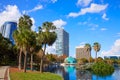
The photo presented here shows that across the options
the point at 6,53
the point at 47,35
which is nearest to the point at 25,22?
the point at 47,35

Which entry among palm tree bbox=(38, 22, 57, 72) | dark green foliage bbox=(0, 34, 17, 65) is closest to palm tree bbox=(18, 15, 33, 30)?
palm tree bbox=(38, 22, 57, 72)

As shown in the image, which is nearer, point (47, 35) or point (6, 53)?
point (47, 35)

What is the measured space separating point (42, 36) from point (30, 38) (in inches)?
272

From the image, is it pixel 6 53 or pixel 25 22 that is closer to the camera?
pixel 25 22

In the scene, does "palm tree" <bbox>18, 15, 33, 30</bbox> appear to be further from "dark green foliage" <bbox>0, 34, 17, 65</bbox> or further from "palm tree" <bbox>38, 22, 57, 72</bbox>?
"dark green foliage" <bbox>0, 34, 17, 65</bbox>

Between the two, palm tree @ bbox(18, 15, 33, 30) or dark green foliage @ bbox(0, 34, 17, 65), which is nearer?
palm tree @ bbox(18, 15, 33, 30)

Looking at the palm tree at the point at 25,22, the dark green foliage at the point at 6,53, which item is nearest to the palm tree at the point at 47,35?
the palm tree at the point at 25,22

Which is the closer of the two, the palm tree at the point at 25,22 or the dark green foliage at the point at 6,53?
the palm tree at the point at 25,22

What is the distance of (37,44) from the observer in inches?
2827

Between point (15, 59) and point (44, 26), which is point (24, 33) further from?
point (15, 59)

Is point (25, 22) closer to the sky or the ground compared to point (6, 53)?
closer to the sky

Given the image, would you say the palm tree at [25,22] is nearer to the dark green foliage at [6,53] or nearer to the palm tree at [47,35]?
the palm tree at [47,35]

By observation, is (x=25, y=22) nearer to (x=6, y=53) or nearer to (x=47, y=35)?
(x=47, y=35)

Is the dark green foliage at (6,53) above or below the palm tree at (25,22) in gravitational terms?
below
